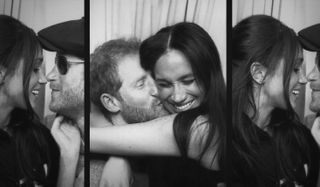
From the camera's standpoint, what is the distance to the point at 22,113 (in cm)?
240

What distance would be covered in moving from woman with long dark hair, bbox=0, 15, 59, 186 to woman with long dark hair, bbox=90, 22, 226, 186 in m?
0.35

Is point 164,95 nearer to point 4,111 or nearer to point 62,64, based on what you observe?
point 62,64

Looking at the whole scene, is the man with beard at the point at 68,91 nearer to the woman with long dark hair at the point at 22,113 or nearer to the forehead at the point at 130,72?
the woman with long dark hair at the point at 22,113

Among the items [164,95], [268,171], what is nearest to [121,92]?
[164,95]

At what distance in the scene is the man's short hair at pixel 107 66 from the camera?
2342mm

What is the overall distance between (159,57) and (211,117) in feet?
1.69

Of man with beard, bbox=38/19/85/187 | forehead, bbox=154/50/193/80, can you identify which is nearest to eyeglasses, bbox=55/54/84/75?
man with beard, bbox=38/19/85/187

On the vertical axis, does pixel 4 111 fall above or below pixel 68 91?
below

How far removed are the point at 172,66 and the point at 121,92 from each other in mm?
374

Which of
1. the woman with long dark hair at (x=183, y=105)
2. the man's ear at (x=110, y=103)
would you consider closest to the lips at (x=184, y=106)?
the woman with long dark hair at (x=183, y=105)

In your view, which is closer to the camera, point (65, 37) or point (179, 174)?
point (179, 174)

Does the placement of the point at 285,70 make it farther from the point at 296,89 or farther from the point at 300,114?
the point at 300,114

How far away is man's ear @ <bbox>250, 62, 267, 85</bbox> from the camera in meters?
2.32

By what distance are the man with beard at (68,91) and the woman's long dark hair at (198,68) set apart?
45 cm
